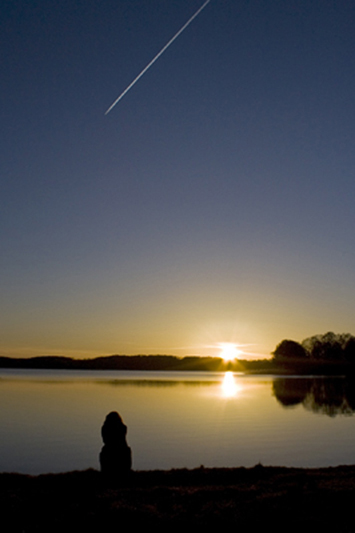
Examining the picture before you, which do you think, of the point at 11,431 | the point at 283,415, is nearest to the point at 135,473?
the point at 11,431

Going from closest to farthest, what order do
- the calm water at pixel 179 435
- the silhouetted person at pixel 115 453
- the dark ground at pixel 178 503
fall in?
1. the dark ground at pixel 178 503
2. the silhouetted person at pixel 115 453
3. the calm water at pixel 179 435

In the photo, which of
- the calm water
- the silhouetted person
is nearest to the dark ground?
the silhouetted person

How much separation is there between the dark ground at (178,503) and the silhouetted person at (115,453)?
32 cm

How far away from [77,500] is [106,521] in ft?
6.95

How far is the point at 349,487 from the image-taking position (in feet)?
38.3

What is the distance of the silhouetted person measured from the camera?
14.0m

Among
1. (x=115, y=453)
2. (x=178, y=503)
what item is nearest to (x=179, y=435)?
(x=115, y=453)

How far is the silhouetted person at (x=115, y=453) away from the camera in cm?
1398

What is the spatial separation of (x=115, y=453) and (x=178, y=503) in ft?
13.2

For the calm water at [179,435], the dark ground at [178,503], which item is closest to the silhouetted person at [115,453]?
the dark ground at [178,503]

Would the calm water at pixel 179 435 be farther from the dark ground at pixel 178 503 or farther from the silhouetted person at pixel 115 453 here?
the dark ground at pixel 178 503

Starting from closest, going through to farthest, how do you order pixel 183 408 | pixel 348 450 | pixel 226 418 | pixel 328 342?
pixel 348 450
pixel 226 418
pixel 183 408
pixel 328 342

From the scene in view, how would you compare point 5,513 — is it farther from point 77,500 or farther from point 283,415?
point 283,415

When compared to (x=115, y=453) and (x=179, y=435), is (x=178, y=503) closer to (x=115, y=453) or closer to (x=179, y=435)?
(x=115, y=453)
